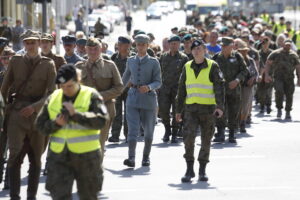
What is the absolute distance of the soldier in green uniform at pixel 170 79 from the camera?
58.4 ft

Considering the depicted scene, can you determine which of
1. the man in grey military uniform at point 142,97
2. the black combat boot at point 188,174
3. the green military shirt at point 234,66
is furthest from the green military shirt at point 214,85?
the green military shirt at point 234,66

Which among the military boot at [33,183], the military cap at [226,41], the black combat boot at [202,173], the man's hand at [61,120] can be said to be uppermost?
the military cap at [226,41]

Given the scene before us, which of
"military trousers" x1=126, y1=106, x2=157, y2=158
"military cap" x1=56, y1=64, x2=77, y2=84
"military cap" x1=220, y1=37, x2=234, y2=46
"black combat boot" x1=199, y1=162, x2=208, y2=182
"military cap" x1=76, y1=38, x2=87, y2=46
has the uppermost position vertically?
"military cap" x1=56, y1=64, x2=77, y2=84

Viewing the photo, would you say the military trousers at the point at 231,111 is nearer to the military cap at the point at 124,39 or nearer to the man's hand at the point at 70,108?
the military cap at the point at 124,39

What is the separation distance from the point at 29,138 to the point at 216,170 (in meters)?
3.43

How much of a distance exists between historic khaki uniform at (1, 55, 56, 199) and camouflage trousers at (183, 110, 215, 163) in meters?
2.13

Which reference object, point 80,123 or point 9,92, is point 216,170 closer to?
point 9,92

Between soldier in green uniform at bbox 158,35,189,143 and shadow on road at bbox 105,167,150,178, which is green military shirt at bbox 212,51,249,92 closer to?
soldier in green uniform at bbox 158,35,189,143

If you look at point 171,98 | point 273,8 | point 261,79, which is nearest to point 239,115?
point 171,98

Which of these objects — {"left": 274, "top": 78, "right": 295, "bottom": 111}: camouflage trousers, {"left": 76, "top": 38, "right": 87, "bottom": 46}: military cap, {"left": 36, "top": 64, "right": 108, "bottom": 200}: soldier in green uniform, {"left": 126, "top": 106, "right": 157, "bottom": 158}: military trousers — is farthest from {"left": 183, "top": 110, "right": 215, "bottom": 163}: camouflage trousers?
{"left": 274, "top": 78, "right": 295, "bottom": 111}: camouflage trousers

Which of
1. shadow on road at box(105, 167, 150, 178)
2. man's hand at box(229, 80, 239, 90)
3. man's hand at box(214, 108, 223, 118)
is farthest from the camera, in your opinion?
man's hand at box(229, 80, 239, 90)

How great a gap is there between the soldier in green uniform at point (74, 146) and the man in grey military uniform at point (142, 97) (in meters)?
5.03

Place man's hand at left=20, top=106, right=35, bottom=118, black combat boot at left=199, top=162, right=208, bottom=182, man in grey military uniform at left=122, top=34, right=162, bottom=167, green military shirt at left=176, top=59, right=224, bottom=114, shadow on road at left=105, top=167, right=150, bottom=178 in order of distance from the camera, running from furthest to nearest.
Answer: man in grey military uniform at left=122, top=34, right=162, bottom=167, shadow on road at left=105, top=167, right=150, bottom=178, black combat boot at left=199, top=162, right=208, bottom=182, green military shirt at left=176, top=59, right=224, bottom=114, man's hand at left=20, top=106, right=35, bottom=118

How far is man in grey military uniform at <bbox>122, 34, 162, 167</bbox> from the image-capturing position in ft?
47.6
